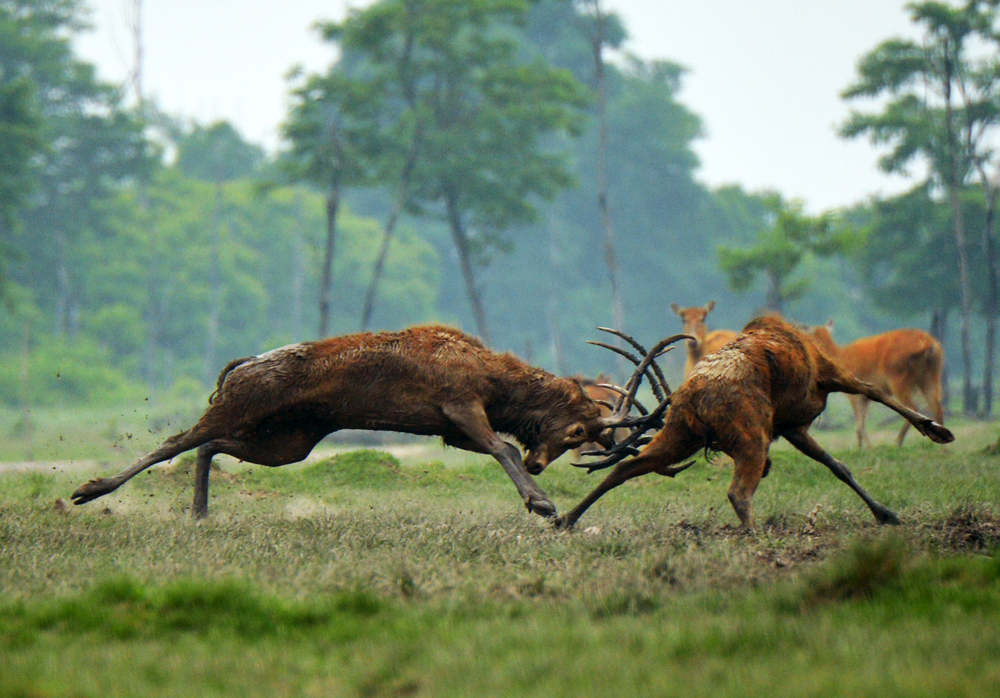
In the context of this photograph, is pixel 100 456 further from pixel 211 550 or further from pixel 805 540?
pixel 805 540

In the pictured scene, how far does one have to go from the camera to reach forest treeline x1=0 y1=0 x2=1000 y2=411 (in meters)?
29.1

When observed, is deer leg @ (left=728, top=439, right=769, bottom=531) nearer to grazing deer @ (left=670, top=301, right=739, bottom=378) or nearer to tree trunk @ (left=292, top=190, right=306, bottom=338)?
grazing deer @ (left=670, top=301, right=739, bottom=378)

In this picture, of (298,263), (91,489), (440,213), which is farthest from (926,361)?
(298,263)

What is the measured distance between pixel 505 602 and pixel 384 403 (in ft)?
9.97

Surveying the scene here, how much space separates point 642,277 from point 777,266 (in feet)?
106

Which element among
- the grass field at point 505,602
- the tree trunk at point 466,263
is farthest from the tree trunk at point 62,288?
the grass field at point 505,602

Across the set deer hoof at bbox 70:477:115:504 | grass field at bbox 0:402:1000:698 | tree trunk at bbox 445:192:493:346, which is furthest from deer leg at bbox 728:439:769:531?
tree trunk at bbox 445:192:493:346

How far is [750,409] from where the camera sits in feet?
21.2

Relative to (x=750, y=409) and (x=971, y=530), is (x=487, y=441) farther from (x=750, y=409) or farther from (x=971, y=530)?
(x=971, y=530)

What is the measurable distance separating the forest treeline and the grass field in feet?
42.9

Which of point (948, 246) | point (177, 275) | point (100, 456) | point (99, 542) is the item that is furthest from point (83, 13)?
point (99, 542)

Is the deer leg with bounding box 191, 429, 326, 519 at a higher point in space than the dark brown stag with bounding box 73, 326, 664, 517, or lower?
lower

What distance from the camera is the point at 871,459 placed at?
39.7 ft

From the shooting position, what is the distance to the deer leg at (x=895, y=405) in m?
7.00
